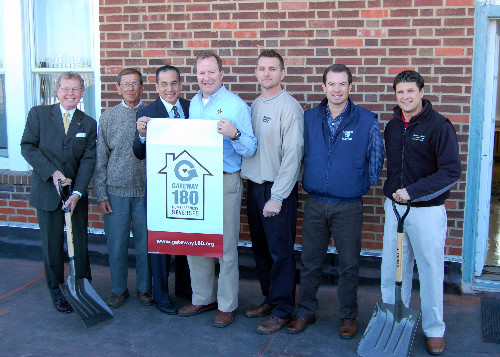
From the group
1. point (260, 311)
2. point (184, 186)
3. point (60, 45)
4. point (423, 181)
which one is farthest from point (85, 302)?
point (60, 45)

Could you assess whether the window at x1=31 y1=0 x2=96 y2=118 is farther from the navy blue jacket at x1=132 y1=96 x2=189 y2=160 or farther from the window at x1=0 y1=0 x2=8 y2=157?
the navy blue jacket at x1=132 y1=96 x2=189 y2=160

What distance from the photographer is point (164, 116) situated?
453 cm

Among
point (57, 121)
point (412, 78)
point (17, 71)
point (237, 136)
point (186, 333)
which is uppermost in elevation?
point (17, 71)

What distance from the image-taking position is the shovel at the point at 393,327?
381 cm

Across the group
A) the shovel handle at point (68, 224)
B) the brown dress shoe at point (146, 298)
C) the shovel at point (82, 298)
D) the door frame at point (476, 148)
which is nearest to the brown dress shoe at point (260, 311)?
the brown dress shoe at point (146, 298)

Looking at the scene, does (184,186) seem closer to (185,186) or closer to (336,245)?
(185,186)

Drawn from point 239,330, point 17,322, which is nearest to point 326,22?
point 239,330

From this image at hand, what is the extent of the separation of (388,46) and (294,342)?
105 inches

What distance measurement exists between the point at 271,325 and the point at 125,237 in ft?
4.86

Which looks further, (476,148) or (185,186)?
(476,148)

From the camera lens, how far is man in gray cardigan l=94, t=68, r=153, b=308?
470 centimetres

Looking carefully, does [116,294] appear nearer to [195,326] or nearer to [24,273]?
[195,326]

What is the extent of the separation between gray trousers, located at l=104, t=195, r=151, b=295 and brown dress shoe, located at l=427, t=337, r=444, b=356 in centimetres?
238

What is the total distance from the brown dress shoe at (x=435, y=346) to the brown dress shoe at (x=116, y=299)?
256 cm
